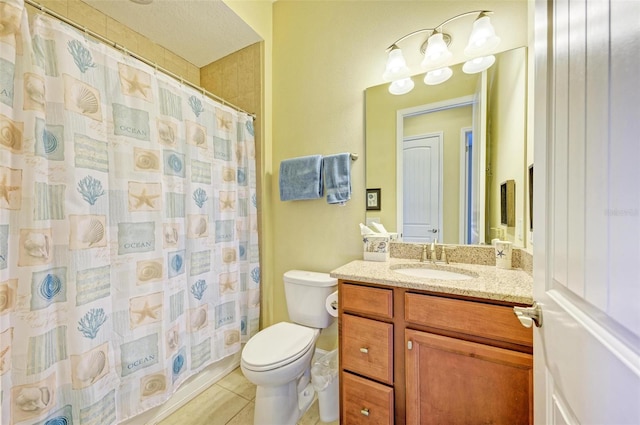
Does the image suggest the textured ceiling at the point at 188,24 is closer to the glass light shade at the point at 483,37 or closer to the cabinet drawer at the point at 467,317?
the glass light shade at the point at 483,37

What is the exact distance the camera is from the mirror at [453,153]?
51.0 inches

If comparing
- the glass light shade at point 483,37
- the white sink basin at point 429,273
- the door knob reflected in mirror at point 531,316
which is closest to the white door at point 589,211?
the door knob reflected in mirror at point 531,316

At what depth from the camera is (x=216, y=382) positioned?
1.76 m

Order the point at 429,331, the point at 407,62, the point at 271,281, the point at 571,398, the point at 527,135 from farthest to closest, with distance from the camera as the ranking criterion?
the point at 271,281
the point at 407,62
the point at 527,135
the point at 429,331
the point at 571,398

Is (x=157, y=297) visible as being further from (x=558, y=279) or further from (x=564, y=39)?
(x=564, y=39)

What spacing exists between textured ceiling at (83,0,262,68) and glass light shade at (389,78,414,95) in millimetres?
1188

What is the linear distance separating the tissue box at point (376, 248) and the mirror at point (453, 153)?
0.14 m

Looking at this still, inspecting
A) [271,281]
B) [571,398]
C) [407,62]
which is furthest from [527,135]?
[271,281]

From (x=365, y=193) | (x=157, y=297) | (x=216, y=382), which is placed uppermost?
(x=365, y=193)

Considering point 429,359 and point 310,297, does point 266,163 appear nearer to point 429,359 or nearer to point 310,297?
point 310,297

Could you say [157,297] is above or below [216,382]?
above

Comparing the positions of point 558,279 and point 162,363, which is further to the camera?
point 162,363

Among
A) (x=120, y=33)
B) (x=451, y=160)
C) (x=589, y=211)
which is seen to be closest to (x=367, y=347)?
(x=589, y=211)

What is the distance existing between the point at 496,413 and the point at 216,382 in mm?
1684
